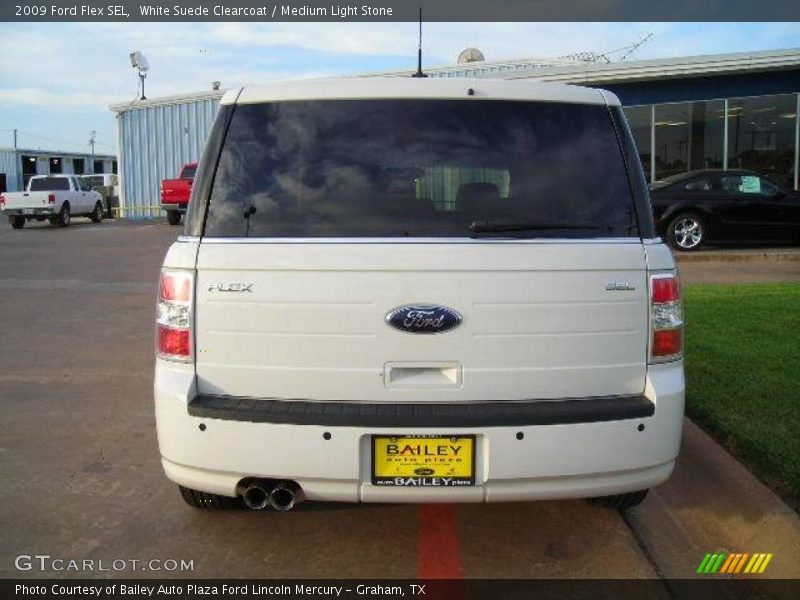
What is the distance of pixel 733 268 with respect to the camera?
12.6 meters

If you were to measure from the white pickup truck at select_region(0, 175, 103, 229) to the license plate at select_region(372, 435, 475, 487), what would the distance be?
82.6ft

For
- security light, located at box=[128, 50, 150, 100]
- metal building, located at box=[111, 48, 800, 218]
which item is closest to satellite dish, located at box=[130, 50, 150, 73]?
security light, located at box=[128, 50, 150, 100]

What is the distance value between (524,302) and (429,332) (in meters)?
0.38

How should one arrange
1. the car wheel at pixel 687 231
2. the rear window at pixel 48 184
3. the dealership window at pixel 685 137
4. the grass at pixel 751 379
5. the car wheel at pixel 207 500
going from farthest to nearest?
the rear window at pixel 48 184 < the dealership window at pixel 685 137 < the car wheel at pixel 687 231 < the grass at pixel 751 379 < the car wheel at pixel 207 500

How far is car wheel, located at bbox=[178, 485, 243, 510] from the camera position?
344 centimetres

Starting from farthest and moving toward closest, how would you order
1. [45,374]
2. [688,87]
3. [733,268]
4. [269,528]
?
[688,87], [733,268], [45,374], [269,528]

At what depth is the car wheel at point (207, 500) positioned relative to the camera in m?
3.44

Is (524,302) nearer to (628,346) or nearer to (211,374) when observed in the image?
(628,346)

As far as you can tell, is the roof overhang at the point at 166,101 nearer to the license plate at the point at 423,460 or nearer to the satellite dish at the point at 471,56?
the satellite dish at the point at 471,56

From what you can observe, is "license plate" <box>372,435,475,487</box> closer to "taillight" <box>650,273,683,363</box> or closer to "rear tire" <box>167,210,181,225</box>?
"taillight" <box>650,273,683,363</box>

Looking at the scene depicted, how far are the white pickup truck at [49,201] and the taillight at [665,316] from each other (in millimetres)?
25495

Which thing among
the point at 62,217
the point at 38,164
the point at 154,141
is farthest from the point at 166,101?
the point at 38,164

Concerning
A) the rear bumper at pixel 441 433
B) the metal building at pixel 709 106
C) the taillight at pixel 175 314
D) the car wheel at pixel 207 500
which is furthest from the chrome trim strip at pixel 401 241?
the metal building at pixel 709 106

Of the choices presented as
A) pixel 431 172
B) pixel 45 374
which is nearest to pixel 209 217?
pixel 431 172
